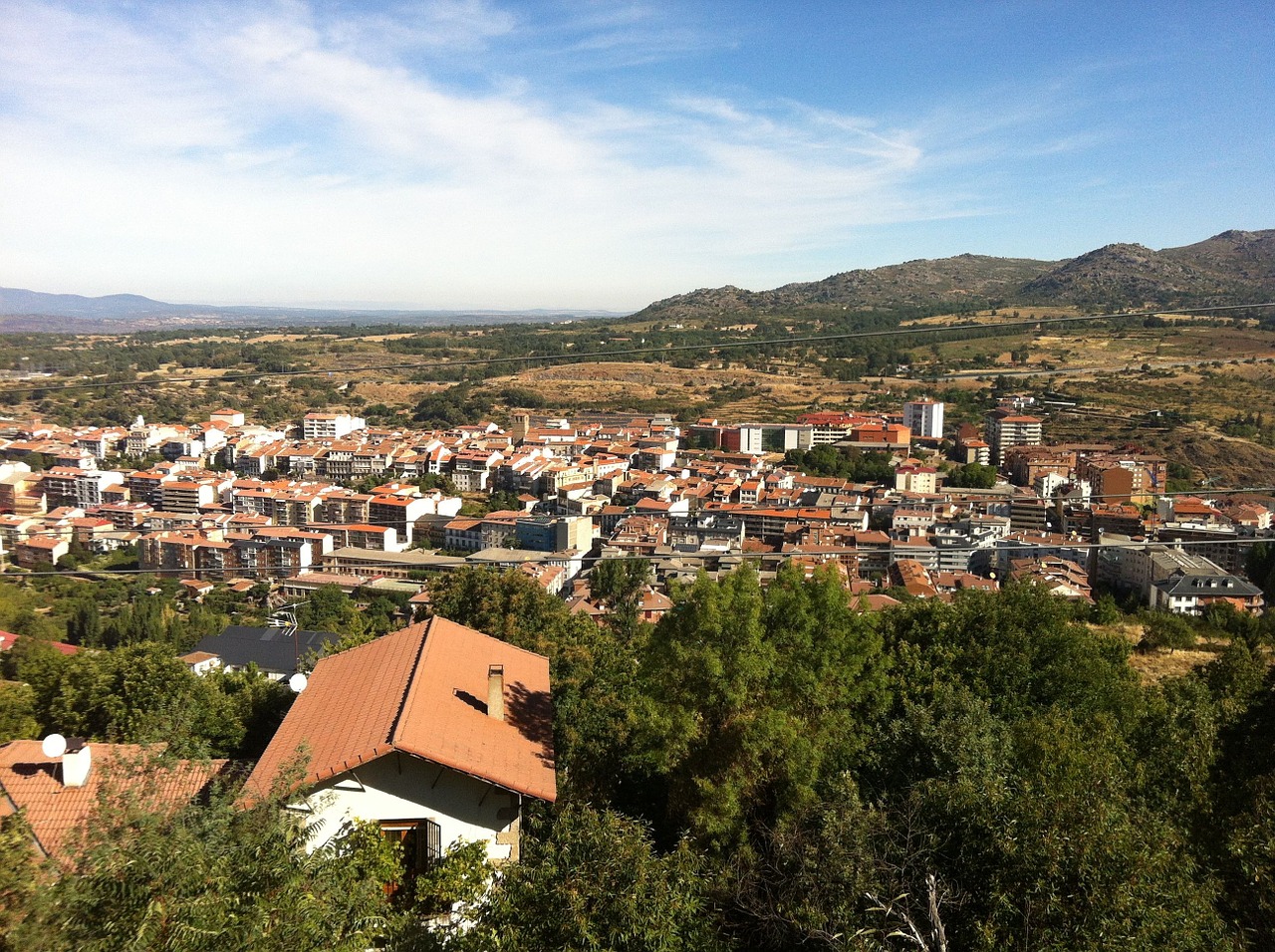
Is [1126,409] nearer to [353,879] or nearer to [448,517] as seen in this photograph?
[448,517]

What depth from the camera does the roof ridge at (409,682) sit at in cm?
338

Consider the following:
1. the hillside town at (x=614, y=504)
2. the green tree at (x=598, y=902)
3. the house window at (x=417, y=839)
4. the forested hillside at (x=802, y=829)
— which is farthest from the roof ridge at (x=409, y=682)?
the hillside town at (x=614, y=504)

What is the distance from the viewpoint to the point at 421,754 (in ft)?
10.8

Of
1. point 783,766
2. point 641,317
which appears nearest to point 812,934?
point 783,766

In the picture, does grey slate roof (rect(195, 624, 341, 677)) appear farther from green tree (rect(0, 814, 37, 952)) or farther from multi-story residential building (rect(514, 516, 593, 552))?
green tree (rect(0, 814, 37, 952))

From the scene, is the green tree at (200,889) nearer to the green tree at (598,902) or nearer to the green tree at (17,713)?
the green tree at (598,902)

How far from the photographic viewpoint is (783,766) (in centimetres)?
387

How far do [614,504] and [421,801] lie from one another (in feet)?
84.1

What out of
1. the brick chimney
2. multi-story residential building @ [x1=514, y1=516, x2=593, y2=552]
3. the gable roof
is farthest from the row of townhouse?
the brick chimney

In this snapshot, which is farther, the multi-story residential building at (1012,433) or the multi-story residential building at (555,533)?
the multi-story residential building at (1012,433)

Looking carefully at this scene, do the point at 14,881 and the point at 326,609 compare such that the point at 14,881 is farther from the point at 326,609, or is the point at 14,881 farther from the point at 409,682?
the point at 326,609

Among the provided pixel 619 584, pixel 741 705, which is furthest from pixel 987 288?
pixel 741 705

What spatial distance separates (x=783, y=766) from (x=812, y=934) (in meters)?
1.55

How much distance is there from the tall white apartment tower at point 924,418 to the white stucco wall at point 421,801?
36.3 metres
